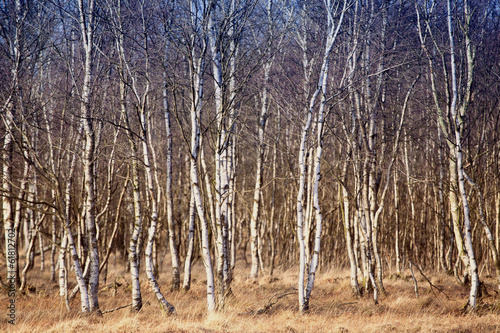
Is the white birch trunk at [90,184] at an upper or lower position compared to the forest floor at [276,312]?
upper

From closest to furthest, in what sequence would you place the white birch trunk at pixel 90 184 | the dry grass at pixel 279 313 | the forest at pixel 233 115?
the dry grass at pixel 279 313
the white birch trunk at pixel 90 184
the forest at pixel 233 115

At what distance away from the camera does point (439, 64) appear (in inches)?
404

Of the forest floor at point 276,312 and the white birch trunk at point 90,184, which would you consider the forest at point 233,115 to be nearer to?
the white birch trunk at point 90,184

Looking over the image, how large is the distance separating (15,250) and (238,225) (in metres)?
9.70

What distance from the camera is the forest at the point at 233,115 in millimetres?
7340

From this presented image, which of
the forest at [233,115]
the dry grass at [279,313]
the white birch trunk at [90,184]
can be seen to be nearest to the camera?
the dry grass at [279,313]

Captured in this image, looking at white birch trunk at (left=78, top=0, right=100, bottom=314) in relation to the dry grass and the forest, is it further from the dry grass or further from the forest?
the dry grass

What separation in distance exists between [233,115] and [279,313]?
463 centimetres

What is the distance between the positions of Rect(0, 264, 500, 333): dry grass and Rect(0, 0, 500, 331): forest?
22 cm

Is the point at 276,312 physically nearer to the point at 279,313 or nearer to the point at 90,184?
the point at 279,313

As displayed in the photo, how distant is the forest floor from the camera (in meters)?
6.42

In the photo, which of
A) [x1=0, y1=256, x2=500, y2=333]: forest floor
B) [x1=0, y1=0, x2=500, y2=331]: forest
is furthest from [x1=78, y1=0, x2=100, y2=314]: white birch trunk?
[x1=0, y1=256, x2=500, y2=333]: forest floor

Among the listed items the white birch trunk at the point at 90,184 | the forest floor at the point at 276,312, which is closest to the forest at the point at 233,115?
the white birch trunk at the point at 90,184

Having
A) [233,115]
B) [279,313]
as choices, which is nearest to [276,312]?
[279,313]
